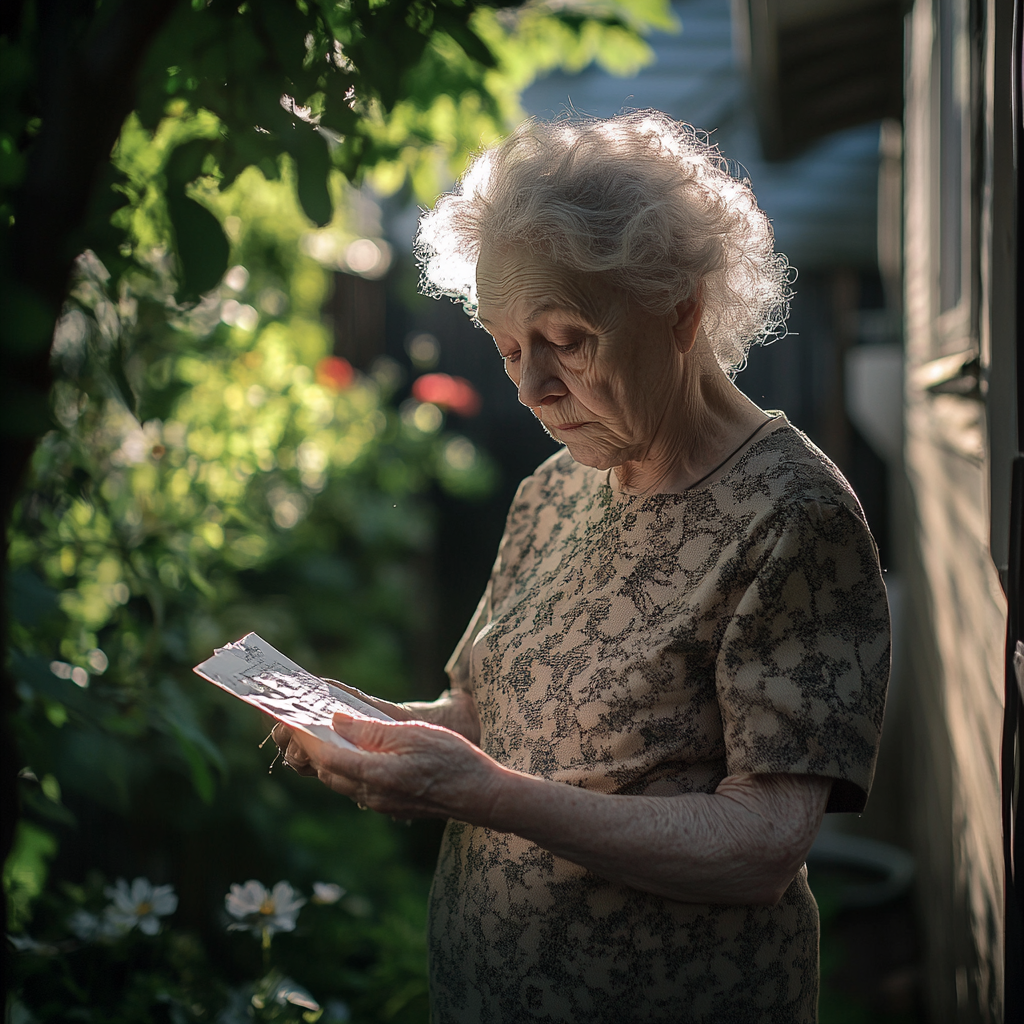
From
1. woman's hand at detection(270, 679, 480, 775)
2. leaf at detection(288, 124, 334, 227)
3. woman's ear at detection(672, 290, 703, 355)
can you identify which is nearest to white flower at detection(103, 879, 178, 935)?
woman's hand at detection(270, 679, 480, 775)

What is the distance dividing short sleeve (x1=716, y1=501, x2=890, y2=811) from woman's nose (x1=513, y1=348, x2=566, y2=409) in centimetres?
38

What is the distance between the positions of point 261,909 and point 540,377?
1359 mm

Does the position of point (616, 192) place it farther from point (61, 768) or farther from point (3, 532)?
point (61, 768)

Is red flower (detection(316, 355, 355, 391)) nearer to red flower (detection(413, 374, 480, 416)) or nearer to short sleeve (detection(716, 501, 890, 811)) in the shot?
red flower (detection(413, 374, 480, 416))

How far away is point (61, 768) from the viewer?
134 cm

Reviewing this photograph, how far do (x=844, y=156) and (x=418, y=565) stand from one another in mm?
5375

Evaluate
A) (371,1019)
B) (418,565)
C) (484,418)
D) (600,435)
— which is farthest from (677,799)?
(484,418)

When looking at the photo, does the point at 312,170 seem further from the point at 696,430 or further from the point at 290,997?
the point at 290,997

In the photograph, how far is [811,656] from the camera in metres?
1.20

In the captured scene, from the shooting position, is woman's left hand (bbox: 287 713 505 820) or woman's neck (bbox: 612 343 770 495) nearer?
woman's left hand (bbox: 287 713 505 820)

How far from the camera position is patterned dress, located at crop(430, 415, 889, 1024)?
1209 millimetres

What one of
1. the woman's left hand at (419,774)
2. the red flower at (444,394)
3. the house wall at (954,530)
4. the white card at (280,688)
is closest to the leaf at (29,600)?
the white card at (280,688)

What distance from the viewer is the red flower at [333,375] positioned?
4.41 meters

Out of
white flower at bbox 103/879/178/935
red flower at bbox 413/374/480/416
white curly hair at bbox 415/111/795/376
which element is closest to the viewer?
white curly hair at bbox 415/111/795/376
